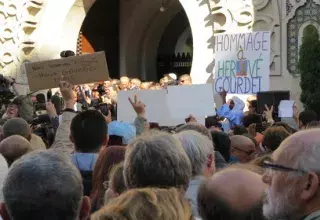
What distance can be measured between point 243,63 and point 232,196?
9.29 m

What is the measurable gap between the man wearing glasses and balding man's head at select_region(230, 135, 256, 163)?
319 cm

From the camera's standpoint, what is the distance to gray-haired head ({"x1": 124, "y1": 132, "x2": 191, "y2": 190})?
9.47 feet

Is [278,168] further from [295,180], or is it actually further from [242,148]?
[242,148]

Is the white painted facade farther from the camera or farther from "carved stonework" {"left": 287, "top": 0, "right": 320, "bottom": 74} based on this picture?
the camera

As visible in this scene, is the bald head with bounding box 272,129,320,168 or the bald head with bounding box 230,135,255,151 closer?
the bald head with bounding box 272,129,320,168

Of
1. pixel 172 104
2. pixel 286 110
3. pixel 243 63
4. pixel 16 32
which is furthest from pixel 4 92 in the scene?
pixel 16 32

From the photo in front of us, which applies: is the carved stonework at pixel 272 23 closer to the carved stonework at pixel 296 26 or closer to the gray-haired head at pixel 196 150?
the carved stonework at pixel 296 26

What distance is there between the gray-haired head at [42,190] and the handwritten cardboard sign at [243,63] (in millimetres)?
8772

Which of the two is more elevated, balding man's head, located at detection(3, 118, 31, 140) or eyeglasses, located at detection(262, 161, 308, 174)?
eyeglasses, located at detection(262, 161, 308, 174)

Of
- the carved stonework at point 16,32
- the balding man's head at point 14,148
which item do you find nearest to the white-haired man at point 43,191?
the balding man's head at point 14,148

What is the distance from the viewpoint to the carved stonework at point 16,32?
15.6 metres

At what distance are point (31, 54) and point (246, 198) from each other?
13598mm

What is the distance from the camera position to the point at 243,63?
11.7 meters

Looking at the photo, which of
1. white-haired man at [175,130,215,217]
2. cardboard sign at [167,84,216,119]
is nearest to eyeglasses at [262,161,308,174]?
white-haired man at [175,130,215,217]
